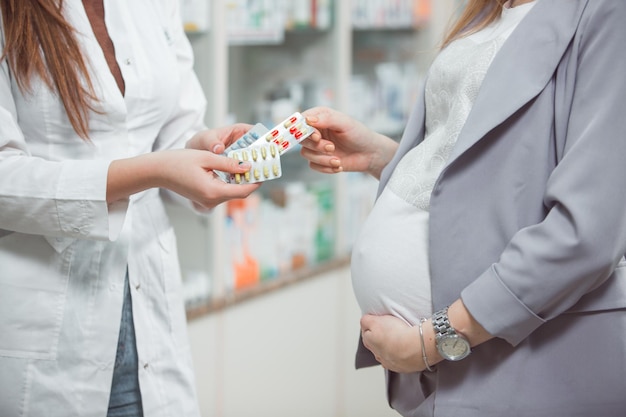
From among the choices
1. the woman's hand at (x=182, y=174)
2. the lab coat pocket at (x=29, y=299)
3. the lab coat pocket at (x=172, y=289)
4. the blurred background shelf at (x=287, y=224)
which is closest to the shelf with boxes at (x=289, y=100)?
the blurred background shelf at (x=287, y=224)

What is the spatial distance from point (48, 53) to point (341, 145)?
1.90ft

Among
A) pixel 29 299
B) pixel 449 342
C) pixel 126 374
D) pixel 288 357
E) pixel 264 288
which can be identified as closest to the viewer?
pixel 449 342

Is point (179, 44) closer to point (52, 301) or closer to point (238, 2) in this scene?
point (52, 301)

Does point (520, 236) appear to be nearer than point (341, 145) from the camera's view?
Yes

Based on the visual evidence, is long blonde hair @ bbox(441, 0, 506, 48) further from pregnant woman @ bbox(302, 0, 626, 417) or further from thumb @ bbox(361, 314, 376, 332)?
thumb @ bbox(361, 314, 376, 332)

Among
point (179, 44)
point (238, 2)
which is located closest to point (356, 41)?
point (238, 2)

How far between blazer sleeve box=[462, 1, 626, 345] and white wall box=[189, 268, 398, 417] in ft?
5.28

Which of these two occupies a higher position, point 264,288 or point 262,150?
point 262,150

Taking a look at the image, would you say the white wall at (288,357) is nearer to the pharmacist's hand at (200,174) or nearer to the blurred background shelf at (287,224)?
the blurred background shelf at (287,224)

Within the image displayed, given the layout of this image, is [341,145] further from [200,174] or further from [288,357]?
[288,357]

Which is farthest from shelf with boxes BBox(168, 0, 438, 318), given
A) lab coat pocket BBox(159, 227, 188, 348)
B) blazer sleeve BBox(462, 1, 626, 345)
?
blazer sleeve BBox(462, 1, 626, 345)

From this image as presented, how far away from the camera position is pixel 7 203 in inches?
53.9

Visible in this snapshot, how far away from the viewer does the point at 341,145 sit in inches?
64.1

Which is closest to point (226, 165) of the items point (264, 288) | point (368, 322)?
point (368, 322)
